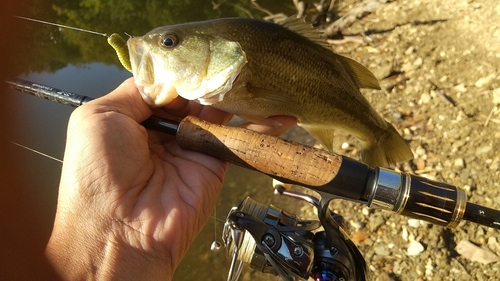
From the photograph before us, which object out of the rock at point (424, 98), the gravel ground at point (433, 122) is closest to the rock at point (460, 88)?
the gravel ground at point (433, 122)

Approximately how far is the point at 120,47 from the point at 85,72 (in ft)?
19.8

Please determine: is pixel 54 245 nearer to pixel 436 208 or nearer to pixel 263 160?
pixel 263 160

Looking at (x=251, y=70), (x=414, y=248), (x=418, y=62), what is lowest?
(x=414, y=248)

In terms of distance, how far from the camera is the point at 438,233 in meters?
2.81

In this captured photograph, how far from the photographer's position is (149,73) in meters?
1.92

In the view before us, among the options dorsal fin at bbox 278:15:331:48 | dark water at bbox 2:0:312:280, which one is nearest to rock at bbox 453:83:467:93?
dark water at bbox 2:0:312:280

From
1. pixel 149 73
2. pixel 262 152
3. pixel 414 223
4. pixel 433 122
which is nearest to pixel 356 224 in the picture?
pixel 414 223

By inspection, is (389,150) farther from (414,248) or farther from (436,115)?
(436,115)

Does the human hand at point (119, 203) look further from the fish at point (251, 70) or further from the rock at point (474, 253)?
the rock at point (474, 253)

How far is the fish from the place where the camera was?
1.94 meters

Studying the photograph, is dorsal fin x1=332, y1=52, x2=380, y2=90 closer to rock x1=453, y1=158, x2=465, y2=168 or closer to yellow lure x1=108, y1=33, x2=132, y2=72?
yellow lure x1=108, y1=33, x2=132, y2=72

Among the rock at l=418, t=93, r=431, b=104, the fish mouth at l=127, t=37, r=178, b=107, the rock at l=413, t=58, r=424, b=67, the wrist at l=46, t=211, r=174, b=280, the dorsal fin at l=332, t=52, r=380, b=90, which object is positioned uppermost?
the rock at l=413, t=58, r=424, b=67

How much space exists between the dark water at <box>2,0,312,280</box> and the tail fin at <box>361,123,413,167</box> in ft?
5.31

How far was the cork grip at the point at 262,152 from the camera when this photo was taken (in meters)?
1.53
